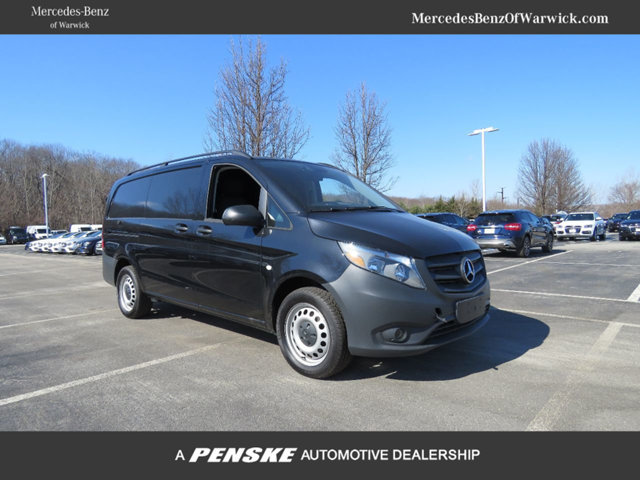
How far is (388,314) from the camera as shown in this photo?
126 inches

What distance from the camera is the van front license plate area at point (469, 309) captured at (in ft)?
11.3

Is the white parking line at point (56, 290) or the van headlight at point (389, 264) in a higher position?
the van headlight at point (389, 264)

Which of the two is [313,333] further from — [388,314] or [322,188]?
[322,188]

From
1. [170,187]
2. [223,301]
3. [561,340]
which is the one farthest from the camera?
[170,187]

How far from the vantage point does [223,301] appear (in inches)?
173

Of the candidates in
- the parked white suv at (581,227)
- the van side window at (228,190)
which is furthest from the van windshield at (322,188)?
the parked white suv at (581,227)

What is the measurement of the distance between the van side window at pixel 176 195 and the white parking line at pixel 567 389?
3.66 m

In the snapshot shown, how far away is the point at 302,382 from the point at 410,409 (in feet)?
3.17

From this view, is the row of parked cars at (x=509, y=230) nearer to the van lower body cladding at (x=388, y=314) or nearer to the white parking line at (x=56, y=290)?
the white parking line at (x=56, y=290)

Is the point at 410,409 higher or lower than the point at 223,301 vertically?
lower

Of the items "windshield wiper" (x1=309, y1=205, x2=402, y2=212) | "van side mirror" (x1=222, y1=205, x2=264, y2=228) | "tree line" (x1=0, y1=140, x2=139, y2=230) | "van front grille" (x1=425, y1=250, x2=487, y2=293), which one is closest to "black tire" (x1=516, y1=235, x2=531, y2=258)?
A: "windshield wiper" (x1=309, y1=205, x2=402, y2=212)

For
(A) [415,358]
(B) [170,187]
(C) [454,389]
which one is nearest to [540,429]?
(C) [454,389]

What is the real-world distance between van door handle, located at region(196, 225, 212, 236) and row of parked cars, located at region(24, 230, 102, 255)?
2324 cm
